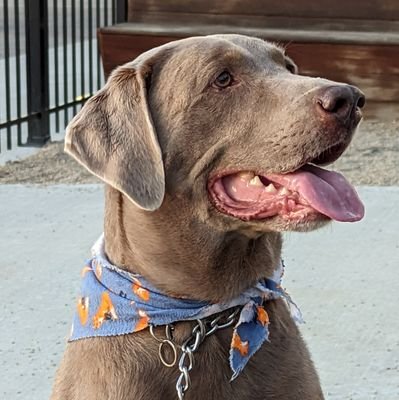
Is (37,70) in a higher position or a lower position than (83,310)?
Answer: lower

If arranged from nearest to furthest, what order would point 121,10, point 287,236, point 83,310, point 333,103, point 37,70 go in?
point 333,103
point 83,310
point 287,236
point 37,70
point 121,10

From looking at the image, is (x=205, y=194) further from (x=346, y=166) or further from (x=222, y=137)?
(x=346, y=166)

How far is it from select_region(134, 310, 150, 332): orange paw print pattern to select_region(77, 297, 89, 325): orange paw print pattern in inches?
7.1

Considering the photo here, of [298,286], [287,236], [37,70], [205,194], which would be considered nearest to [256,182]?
[205,194]

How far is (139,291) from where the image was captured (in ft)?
10.2

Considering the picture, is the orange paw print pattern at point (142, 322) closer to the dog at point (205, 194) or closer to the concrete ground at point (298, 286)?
the dog at point (205, 194)

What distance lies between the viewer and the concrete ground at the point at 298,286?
176 inches

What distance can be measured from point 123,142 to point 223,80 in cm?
37

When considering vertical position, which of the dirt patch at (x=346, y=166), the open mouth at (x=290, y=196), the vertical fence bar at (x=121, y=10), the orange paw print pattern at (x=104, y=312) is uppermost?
the open mouth at (x=290, y=196)

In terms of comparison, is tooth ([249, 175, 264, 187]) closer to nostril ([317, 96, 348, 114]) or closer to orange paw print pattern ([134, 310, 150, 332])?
nostril ([317, 96, 348, 114])

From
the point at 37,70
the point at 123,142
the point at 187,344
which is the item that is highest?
the point at 123,142

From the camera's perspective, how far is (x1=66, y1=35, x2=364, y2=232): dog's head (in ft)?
9.45

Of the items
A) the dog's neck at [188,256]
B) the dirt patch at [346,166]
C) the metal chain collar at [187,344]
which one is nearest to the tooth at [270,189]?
the dog's neck at [188,256]

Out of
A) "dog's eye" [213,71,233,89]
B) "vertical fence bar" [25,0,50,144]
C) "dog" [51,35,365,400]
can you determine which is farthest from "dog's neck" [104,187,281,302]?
"vertical fence bar" [25,0,50,144]
